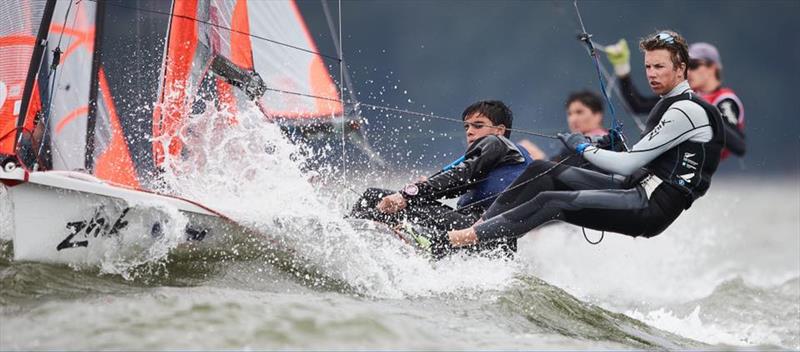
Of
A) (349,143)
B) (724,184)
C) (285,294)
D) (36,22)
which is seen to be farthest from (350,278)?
(724,184)

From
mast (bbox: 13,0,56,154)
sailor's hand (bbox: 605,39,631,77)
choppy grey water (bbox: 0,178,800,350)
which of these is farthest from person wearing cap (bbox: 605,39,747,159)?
mast (bbox: 13,0,56,154)

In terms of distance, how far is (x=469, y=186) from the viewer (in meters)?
3.79

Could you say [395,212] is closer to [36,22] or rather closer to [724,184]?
[36,22]

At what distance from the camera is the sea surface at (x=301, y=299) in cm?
228

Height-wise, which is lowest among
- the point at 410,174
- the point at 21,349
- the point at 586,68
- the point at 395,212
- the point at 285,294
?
the point at 21,349

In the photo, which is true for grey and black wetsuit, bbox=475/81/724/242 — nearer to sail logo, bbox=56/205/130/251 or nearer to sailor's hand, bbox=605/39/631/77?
sail logo, bbox=56/205/130/251

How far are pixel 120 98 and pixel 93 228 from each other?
240 centimetres

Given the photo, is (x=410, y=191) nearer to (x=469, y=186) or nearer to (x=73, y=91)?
(x=469, y=186)

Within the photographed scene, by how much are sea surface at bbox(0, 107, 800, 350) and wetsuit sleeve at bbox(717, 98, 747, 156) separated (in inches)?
38.0

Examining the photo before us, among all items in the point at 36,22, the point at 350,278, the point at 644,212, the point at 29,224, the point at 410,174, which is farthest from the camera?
the point at 410,174

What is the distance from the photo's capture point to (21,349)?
2123mm

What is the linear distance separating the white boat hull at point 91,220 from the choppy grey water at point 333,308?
0.17 ft

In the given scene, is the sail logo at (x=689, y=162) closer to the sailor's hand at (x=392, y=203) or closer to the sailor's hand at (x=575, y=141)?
the sailor's hand at (x=575, y=141)

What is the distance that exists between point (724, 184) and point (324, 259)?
669 centimetres
